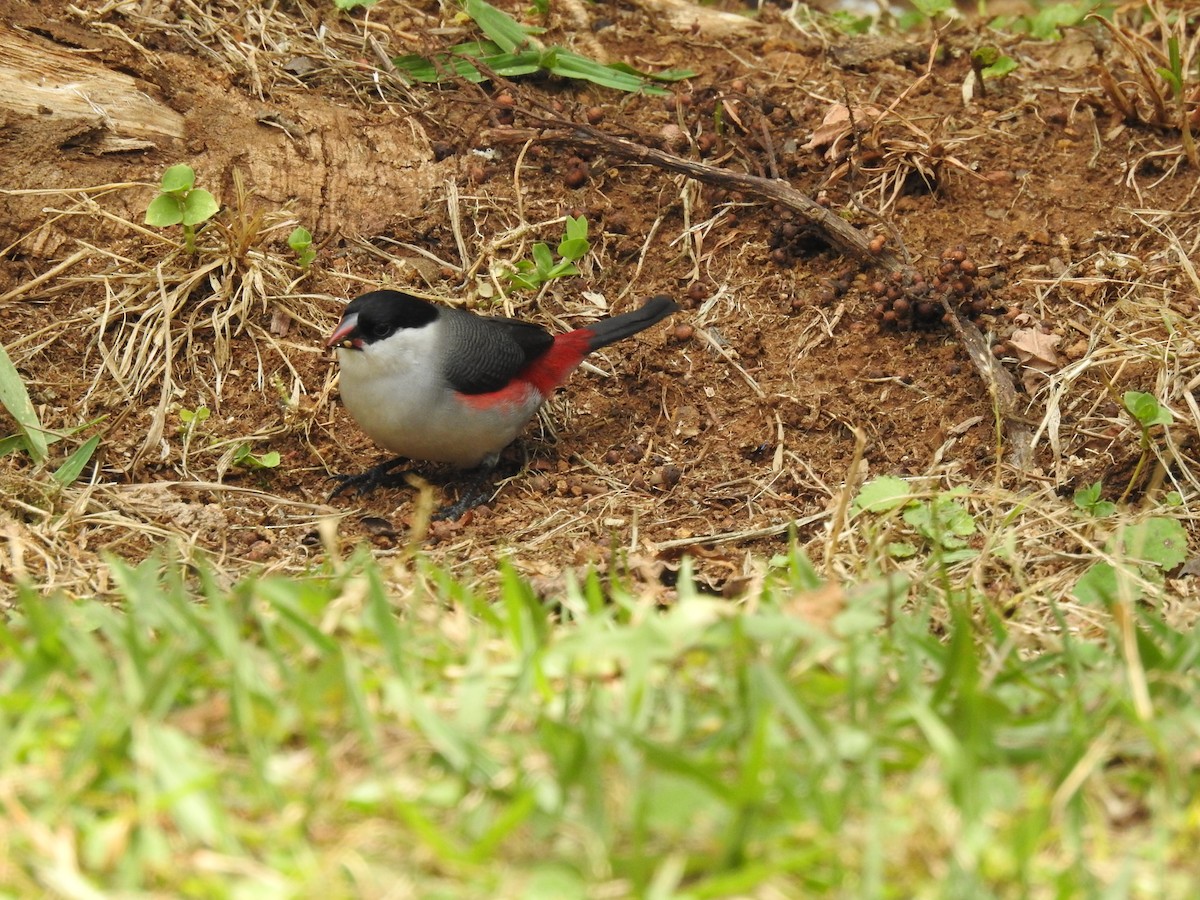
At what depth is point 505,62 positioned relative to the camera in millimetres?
6812

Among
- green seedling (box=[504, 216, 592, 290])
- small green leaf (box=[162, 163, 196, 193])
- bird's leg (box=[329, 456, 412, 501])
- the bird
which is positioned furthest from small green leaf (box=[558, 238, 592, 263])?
small green leaf (box=[162, 163, 196, 193])

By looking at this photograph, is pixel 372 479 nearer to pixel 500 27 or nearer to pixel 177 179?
pixel 177 179

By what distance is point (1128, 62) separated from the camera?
7066 millimetres

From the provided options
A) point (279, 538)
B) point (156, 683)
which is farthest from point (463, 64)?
point (156, 683)

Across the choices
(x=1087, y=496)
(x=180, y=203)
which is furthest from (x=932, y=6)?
(x=180, y=203)

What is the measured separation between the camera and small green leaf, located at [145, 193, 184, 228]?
5.75 metres

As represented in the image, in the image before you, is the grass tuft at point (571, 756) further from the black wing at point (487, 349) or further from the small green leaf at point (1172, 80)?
the small green leaf at point (1172, 80)

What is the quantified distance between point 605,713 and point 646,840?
0.36 m

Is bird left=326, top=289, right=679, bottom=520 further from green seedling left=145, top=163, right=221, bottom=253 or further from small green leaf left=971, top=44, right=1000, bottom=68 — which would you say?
small green leaf left=971, top=44, right=1000, bottom=68

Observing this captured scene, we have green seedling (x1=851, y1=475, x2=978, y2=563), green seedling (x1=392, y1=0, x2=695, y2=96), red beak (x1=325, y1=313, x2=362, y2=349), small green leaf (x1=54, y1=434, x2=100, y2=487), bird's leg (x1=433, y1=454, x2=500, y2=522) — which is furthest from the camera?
green seedling (x1=392, y1=0, x2=695, y2=96)

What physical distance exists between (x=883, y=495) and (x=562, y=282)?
7.35 ft

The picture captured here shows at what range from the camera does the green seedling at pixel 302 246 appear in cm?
604

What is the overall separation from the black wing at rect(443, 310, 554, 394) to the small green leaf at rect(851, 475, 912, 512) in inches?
62.4

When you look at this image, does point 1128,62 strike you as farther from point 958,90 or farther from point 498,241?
point 498,241
